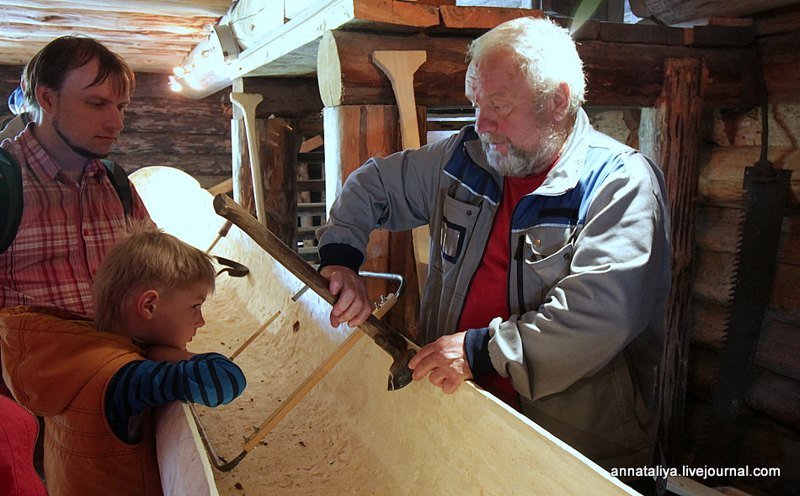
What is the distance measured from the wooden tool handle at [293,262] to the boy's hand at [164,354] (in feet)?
1.23

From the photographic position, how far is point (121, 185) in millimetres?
2088

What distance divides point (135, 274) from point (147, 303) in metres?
0.09

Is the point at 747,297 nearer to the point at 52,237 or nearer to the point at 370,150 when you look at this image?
the point at 370,150

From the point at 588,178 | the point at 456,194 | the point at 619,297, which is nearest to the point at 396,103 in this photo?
the point at 456,194

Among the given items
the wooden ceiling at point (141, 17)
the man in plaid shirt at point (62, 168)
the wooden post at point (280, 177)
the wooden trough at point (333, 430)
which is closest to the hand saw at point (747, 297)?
the wooden ceiling at point (141, 17)

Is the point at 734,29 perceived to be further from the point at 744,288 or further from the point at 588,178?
the point at 588,178

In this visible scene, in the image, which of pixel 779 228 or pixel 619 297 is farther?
pixel 779 228

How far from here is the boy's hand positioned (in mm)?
1620

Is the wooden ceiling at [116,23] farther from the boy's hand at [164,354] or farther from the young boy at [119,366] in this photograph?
the boy's hand at [164,354]

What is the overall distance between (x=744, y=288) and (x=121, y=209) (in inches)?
121

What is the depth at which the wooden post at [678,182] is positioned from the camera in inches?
Answer: 122

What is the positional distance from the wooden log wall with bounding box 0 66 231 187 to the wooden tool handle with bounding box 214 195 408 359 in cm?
536

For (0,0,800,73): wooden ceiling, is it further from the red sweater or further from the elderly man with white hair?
the red sweater

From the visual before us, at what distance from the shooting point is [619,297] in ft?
4.71
